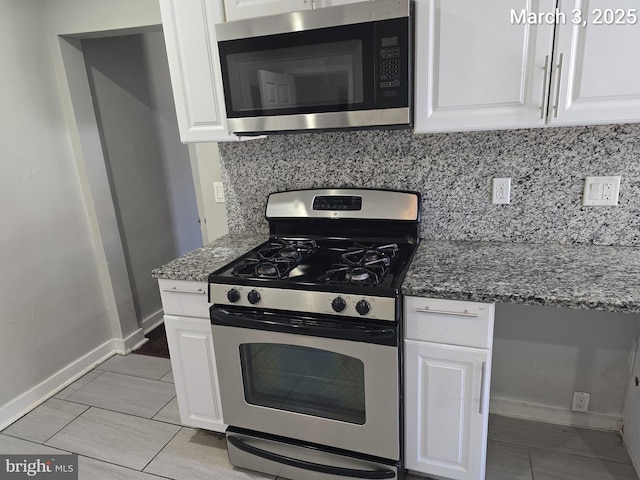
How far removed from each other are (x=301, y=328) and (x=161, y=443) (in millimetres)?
1117

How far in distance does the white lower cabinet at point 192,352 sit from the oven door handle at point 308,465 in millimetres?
168

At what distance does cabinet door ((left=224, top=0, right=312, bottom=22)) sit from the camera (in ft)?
5.31

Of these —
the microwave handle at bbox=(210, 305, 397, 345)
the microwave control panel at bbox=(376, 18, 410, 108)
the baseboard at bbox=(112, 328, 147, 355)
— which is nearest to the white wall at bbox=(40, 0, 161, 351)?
the baseboard at bbox=(112, 328, 147, 355)

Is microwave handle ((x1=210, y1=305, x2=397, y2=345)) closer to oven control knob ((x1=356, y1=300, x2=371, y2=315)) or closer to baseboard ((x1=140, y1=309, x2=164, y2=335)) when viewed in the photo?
oven control knob ((x1=356, y1=300, x2=371, y2=315))

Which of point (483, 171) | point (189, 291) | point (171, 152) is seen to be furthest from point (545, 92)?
point (171, 152)

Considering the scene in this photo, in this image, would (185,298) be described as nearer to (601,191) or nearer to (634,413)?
(601,191)

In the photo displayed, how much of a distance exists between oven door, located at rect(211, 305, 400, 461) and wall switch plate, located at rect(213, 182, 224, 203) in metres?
0.93

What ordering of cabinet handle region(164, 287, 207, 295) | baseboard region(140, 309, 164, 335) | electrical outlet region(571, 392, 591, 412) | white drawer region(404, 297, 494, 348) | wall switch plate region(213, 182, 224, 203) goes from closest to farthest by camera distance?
1. white drawer region(404, 297, 494, 348)
2. cabinet handle region(164, 287, 207, 295)
3. electrical outlet region(571, 392, 591, 412)
4. wall switch plate region(213, 182, 224, 203)
5. baseboard region(140, 309, 164, 335)

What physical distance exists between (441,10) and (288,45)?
56 cm

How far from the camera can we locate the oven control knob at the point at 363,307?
147cm

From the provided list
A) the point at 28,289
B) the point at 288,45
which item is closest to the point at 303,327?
the point at 288,45

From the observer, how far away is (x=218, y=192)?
246cm

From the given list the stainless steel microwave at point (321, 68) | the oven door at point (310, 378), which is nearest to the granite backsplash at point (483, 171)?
the stainless steel microwave at point (321, 68)

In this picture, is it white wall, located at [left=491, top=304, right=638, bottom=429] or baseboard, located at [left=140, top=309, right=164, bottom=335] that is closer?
white wall, located at [left=491, top=304, right=638, bottom=429]
